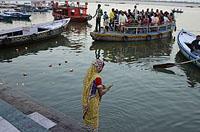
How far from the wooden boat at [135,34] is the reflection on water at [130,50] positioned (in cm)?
39

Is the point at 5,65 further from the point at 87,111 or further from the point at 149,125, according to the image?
the point at 87,111

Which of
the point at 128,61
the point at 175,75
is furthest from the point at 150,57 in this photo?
the point at 175,75

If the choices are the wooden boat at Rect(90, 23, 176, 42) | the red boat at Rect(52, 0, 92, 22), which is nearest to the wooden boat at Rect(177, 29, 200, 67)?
the wooden boat at Rect(90, 23, 176, 42)

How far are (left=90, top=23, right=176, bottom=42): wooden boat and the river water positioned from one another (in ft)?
1.80

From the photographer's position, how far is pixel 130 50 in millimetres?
19469

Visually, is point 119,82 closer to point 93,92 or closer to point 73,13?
point 93,92

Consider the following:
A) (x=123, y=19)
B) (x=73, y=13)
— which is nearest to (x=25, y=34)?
(x=123, y=19)

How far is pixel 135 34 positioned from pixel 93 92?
16485mm

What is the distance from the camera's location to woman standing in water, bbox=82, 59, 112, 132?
5.25 meters

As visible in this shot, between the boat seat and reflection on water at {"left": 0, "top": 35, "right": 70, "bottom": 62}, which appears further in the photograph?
the boat seat

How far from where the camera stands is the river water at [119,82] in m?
8.93

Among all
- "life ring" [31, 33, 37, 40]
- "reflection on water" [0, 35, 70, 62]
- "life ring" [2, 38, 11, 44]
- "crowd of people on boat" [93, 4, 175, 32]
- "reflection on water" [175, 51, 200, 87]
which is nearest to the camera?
"reflection on water" [175, 51, 200, 87]

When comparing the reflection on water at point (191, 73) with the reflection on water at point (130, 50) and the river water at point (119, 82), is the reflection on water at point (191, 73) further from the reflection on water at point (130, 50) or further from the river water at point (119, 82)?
the reflection on water at point (130, 50)

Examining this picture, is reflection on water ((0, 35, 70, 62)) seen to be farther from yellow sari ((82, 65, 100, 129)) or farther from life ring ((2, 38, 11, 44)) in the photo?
yellow sari ((82, 65, 100, 129))
